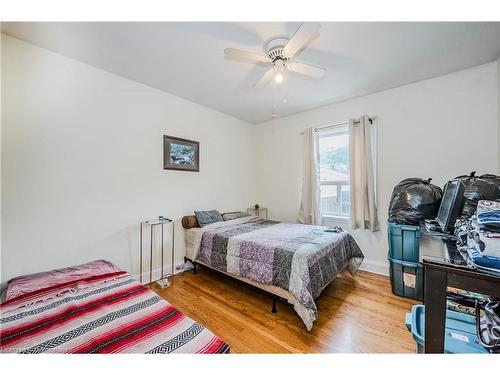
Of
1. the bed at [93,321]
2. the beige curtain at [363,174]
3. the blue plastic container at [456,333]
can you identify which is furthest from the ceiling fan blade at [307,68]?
the bed at [93,321]

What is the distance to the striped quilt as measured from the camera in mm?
985

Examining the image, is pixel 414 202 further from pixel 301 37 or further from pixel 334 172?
pixel 301 37

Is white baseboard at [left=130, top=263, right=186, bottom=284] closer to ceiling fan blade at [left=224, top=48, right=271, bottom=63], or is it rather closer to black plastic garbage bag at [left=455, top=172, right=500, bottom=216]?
ceiling fan blade at [left=224, top=48, right=271, bottom=63]

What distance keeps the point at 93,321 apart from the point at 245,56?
2.12 m

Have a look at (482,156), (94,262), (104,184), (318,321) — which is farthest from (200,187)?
(482,156)

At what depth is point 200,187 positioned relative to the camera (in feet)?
10.7

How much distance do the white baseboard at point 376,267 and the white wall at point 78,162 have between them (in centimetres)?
273

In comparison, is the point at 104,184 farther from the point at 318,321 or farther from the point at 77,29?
the point at 318,321

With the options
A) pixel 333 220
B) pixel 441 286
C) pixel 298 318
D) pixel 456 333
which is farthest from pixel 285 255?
pixel 333 220

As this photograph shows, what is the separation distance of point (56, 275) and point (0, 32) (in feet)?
6.98

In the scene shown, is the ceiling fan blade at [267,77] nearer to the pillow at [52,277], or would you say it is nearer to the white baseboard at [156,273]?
the pillow at [52,277]

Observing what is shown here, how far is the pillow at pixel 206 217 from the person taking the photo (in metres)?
2.91

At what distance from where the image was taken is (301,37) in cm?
143

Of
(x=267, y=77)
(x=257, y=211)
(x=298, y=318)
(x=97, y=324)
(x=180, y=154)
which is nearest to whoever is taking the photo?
(x=97, y=324)
